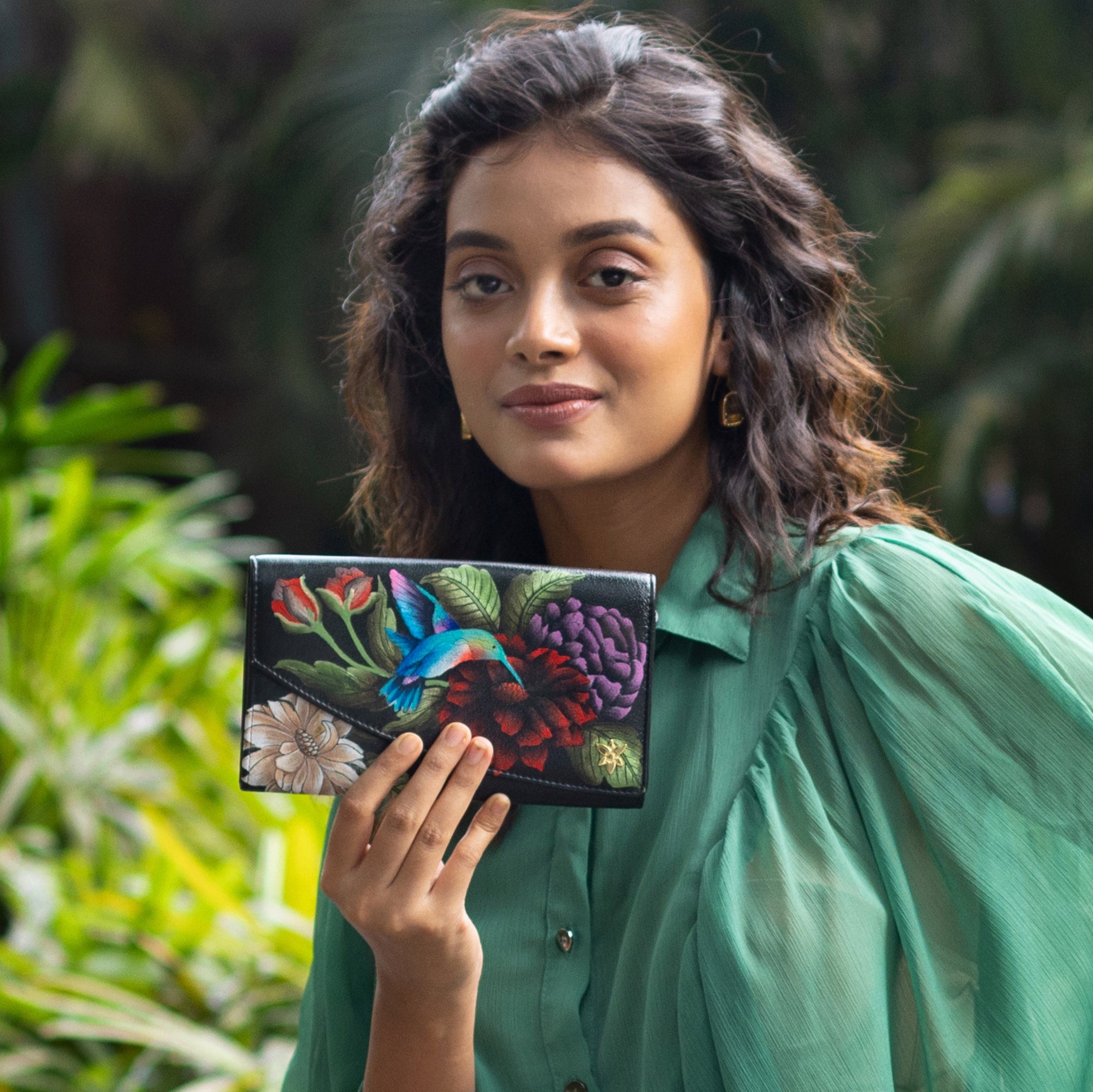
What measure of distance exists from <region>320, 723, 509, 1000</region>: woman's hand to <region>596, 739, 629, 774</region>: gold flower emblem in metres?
0.10

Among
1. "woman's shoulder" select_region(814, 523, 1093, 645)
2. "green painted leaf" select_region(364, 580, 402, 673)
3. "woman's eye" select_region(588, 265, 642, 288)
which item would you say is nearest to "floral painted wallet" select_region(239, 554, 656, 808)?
"green painted leaf" select_region(364, 580, 402, 673)

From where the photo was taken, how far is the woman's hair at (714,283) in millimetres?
1398

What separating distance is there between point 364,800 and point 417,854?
7 cm

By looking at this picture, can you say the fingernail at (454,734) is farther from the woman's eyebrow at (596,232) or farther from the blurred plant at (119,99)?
the blurred plant at (119,99)

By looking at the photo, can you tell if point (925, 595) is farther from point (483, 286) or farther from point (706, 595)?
point (483, 286)

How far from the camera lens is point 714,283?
1.46 meters

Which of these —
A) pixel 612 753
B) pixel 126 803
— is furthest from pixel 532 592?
pixel 126 803

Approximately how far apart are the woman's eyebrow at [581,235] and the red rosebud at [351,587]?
0.40m

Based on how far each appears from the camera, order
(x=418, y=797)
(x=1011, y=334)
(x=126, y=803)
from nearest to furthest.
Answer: (x=418, y=797) < (x=126, y=803) < (x=1011, y=334)

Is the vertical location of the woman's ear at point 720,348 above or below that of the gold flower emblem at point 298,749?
above

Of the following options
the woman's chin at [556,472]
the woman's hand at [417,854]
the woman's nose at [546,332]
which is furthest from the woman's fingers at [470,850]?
the woman's nose at [546,332]

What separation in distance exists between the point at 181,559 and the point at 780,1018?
3.37 m

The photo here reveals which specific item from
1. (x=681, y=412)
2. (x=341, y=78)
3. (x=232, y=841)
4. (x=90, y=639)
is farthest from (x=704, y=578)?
(x=341, y=78)

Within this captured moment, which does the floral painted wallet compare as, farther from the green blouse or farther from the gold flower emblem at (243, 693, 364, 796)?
the green blouse
